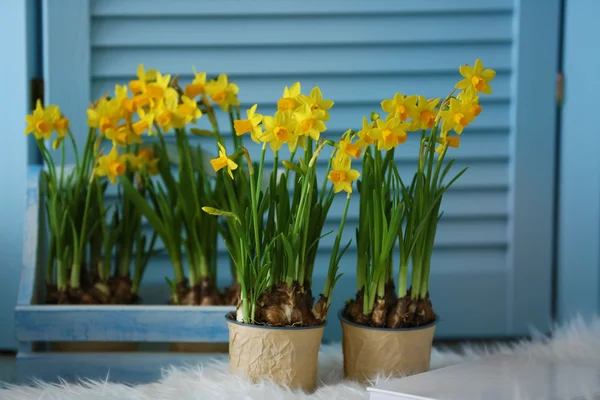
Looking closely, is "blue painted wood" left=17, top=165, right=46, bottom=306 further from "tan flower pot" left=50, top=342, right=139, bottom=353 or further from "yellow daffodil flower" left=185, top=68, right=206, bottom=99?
"yellow daffodil flower" left=185, top=68, right=206, bottom=99

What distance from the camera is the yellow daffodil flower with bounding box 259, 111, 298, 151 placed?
2.73ft

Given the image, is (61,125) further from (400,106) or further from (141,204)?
(400,106)

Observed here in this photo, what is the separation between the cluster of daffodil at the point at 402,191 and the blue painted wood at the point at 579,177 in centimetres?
41

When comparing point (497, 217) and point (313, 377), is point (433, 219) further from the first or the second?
point (497, 217)

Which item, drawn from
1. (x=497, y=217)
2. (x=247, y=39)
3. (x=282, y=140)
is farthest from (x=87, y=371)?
(x=497, y=217)

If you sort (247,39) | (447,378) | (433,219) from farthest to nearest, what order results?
(247,39) → (433,219) → (447,378)

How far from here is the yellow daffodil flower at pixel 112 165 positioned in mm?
1015

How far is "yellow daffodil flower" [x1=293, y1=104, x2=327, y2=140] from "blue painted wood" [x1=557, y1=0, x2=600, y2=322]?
1.92ft

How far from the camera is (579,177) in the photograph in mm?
1247

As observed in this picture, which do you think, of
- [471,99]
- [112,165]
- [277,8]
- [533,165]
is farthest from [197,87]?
[533,165]

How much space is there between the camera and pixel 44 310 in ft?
3.17

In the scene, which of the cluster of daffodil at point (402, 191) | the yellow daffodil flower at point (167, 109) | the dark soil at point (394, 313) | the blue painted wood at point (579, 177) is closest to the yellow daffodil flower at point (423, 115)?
the cluster of daffodil at point (402, 191)

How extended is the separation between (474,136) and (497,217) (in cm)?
14

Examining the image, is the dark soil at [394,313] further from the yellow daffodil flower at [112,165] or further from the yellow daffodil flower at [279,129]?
the yellow daffodil flower at [112,165]
